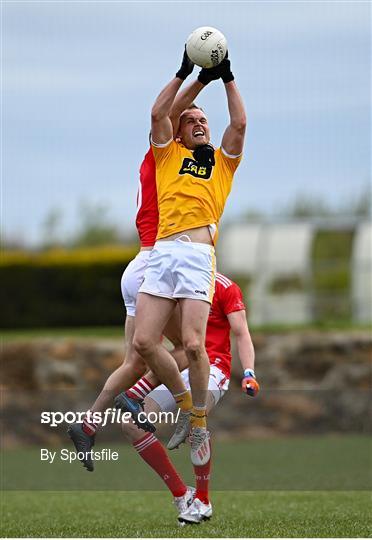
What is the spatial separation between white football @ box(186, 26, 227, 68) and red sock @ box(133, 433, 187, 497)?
2530 mm

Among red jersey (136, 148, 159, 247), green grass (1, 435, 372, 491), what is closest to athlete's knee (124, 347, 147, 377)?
red jersey (136, 148, 159, 247)

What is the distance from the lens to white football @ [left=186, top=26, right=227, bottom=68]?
6875mm

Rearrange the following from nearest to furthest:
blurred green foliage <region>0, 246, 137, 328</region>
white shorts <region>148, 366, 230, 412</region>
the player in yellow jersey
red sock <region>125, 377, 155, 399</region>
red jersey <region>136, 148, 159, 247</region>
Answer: the player in yellow jersey < red sock <region>125, 377, 155, 399</region> < red jersey <region>136, 148, 159, 247</region> < white shorts <region>148, 366, 230, 412</region> < blurred green foliage <region>0, 246, 137, 328</region>

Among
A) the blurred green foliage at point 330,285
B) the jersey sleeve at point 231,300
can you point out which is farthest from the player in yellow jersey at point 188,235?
the blurred green foliage at point 330,285

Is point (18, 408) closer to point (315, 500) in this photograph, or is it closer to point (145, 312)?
point (315, 500)

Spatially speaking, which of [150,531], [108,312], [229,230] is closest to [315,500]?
[150,531]

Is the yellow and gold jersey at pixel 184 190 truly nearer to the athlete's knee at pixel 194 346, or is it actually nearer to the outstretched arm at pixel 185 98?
the outstretched arm at pixel 185 98

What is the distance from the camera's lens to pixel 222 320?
780 centimetres

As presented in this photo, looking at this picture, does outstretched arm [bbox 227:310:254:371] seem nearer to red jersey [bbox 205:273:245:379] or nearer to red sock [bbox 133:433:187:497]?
red jersey [bbox 205:273:245:379]

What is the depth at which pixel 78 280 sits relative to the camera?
769 inches

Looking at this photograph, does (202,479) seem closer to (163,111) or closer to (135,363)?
(135,363)

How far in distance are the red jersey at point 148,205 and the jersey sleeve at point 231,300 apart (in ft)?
2.10

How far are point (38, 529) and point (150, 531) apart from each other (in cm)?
82

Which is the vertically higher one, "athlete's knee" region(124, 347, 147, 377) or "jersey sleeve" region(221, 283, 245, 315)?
"jersey sleeve" region(221, 283, 245, 315)
